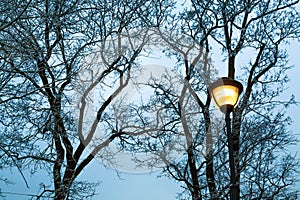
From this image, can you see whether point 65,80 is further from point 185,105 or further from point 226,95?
point 185,105

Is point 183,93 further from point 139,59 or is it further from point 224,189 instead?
point 224,189

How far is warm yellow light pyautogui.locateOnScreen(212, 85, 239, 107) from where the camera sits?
9.80 ft

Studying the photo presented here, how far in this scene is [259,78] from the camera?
645cm

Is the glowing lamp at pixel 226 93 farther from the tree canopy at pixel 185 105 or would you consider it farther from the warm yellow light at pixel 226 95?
the tree canopy at pixel 185 105

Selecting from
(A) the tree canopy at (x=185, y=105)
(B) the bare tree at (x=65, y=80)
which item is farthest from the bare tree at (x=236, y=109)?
(B) the bare tree at (x=65, y=80)

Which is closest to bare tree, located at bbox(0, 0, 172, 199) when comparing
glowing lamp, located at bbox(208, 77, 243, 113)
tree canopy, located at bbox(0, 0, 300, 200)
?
tree canopy, located at bbox(0, 0, 300, 200)

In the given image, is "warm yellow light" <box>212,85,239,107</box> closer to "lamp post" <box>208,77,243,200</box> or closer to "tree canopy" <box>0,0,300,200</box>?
"lamp post" <box>208,77,243,200</box>

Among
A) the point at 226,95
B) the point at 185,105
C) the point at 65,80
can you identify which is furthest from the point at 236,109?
the point at 65,80

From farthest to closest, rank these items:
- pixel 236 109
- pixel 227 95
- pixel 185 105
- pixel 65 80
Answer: pixel 185 105 → pixel 236 109 → pixel 227 95 → pixel 65 80

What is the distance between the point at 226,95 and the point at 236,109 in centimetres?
251

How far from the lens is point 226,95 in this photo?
2.99 meters

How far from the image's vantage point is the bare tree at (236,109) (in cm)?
530

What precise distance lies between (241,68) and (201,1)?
1.28 metres

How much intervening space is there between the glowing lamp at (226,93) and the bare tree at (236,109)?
7.26 feet
